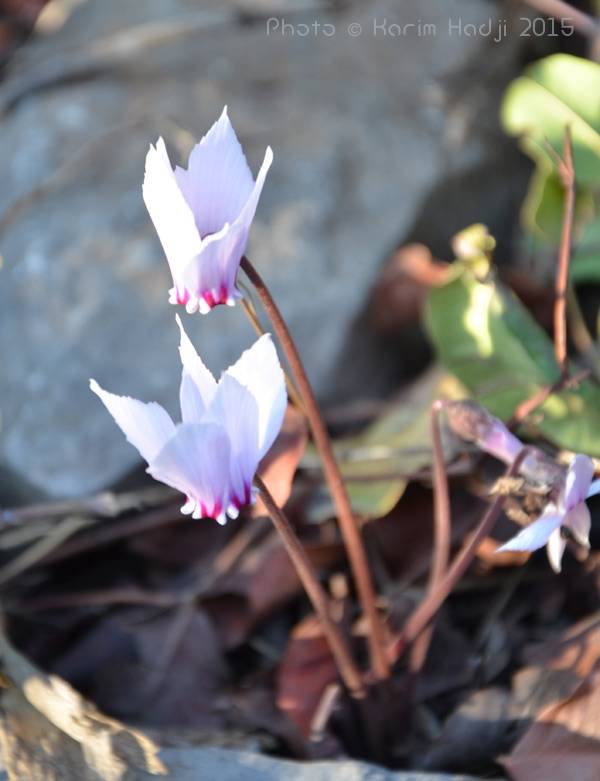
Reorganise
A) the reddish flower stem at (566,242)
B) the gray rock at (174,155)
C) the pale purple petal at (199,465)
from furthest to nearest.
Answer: the gray rock at (174,155), the reddish flower stem at (566,242), the pale purple petal at (199,465)

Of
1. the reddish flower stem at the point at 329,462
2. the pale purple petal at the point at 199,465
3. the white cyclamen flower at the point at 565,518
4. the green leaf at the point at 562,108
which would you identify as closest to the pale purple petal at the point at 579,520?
the white cyclamen flower at the point at 565,518

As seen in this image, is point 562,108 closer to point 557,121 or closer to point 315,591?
point 557,121

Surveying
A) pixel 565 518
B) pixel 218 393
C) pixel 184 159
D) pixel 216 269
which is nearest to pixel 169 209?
pixel 216 269

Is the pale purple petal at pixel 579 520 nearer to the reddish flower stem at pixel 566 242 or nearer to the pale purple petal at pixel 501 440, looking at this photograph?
the pale purple petal at pixel 501 440

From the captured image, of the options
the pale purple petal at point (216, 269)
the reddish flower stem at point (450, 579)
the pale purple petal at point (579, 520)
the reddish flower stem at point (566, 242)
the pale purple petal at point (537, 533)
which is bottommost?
the reddish flower stem at point (450, 579)

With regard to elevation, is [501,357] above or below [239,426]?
below

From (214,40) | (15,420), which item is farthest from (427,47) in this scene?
(15,420)
